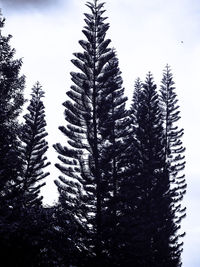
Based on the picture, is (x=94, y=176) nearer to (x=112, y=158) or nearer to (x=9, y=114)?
(x=112, y=158)

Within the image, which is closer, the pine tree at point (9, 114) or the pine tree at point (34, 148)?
the pine tree at point (9, 114)

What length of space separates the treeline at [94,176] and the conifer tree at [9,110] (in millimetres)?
41

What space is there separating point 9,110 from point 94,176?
7.24 metres

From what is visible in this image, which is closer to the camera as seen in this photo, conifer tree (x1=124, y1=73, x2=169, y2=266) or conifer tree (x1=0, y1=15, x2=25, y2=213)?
conifer tree (x1=0, y1=15, x2=25, y2=213)

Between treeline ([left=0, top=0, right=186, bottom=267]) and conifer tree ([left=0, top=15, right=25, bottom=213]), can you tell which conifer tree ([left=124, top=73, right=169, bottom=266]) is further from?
conifer tree ([left=0, top=15, right=25, bottom=213])

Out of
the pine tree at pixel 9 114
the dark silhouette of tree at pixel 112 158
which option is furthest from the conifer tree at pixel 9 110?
the dark silhouette of tree at pixel 112 158

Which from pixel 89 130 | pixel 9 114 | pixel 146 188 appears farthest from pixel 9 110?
pixel 146 188

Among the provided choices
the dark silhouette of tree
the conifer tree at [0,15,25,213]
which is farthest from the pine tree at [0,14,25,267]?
the dark silhouette of tree

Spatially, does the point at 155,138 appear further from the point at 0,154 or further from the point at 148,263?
the point at 0,154

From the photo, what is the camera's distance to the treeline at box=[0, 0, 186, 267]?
14164 mm

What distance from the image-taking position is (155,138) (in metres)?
25.9

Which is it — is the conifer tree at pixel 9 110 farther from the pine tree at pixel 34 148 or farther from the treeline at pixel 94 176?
the pine tree at pixel 34 148

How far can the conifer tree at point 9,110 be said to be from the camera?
45.5 feet

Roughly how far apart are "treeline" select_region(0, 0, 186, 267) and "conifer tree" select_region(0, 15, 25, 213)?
4 centimetres
